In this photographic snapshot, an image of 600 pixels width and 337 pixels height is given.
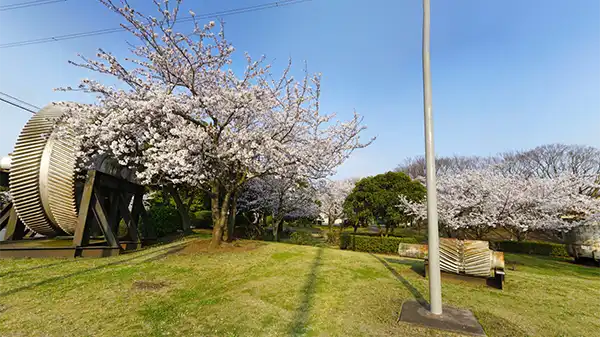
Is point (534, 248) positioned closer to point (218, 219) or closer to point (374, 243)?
point (374, 243)

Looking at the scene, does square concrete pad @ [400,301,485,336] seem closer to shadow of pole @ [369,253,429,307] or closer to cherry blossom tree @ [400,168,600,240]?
shadow of pole @ [369,253,429,307]

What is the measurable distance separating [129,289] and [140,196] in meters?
8.12

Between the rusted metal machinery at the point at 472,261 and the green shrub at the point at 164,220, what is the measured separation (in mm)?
16044

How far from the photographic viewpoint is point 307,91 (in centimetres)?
1007

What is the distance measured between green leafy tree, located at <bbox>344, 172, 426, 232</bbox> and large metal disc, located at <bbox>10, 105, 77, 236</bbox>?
1574cm

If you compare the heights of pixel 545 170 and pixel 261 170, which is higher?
pixel 545 170

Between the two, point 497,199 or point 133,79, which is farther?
Answer: point 497,199

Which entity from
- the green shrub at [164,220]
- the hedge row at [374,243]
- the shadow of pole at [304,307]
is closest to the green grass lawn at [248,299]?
the shadow of pole at [304,307]

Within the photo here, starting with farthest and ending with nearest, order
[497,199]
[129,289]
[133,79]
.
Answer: [497,199] < [133,79] < [129,289]

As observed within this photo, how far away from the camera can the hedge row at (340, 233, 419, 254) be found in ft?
49.5

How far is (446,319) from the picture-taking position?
169 inches

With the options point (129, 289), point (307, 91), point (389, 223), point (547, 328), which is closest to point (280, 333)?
point (129, 289)


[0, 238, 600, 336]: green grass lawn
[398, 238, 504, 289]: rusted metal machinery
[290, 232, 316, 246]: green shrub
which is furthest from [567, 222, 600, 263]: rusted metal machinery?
[290, 232, 316, 246]: green shrub

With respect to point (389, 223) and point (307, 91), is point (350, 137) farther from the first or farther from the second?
point (389, 223)
